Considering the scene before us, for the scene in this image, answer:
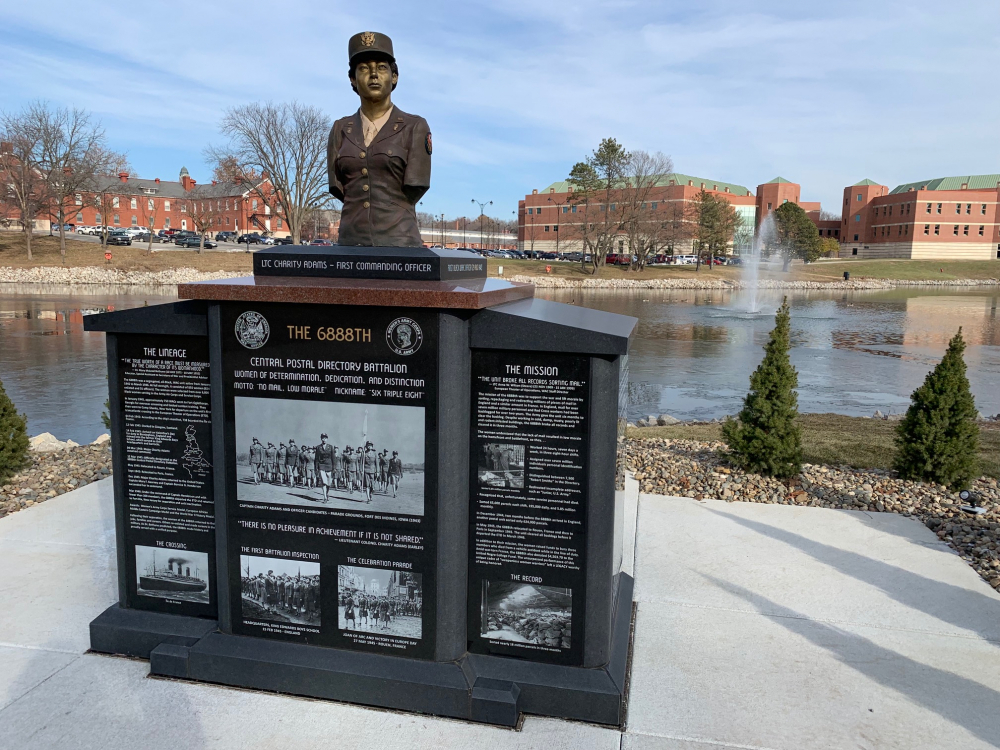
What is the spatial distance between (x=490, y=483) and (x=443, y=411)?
522 mm

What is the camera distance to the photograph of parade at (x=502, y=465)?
4250 millimetres

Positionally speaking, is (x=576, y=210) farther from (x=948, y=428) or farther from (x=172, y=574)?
(x=172, y=574)

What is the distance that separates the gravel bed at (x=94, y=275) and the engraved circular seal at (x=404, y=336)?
4840 cm

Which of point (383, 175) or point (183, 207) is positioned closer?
point (383, 175)

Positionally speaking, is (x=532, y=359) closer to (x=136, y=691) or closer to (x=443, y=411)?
(x=443, y=411)

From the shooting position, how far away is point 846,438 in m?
11.0

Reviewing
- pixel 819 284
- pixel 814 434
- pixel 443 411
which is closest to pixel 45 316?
pixel 814 434

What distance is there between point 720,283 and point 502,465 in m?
70.6

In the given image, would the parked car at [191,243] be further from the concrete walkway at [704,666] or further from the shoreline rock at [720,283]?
the concrete walkway at [704,666]

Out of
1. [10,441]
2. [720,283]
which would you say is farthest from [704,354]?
[720,283]

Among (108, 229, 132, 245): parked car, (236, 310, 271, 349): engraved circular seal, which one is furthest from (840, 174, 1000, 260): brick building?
(236, 310, 271, 349): engraved circular seal

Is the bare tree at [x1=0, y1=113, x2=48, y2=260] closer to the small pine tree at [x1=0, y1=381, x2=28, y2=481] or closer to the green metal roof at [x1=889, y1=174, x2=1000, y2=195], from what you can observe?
the small pine tree at [x1=0, y1=381, x2=28, y2=481]

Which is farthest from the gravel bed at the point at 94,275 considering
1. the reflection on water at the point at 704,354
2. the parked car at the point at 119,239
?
the parked car at the point at 119,239

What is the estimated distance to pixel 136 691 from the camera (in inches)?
169
